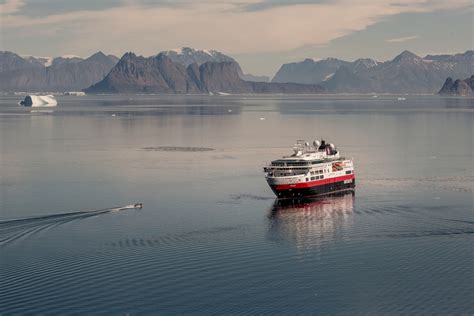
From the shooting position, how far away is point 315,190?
327 ft

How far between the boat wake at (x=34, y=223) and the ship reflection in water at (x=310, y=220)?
64.4 feet

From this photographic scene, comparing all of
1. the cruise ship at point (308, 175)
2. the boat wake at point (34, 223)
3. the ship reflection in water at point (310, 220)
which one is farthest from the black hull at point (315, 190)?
the boat wake at point (34, 223)

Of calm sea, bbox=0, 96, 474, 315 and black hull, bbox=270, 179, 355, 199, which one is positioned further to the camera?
black hull, bbox=270, 179, 355, 199

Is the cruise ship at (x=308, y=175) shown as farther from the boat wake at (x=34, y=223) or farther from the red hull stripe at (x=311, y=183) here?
the boat wake at (x=34, y=223)

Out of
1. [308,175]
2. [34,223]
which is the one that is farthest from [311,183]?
[34,223]

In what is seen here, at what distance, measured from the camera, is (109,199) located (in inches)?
3669

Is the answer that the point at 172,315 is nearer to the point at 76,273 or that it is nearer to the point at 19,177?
the point at 76,273

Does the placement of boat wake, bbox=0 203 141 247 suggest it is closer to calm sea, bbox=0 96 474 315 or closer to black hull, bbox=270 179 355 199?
calm sea, bbox=0 96 474 315

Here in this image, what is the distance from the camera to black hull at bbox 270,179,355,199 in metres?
96.4

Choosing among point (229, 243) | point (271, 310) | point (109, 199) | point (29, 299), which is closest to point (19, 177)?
point (109, 199)

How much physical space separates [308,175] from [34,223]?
126 ft

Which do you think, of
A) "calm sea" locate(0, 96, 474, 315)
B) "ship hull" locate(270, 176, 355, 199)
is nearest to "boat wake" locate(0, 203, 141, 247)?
"calm sea" locate(0, 96, 474, 315)

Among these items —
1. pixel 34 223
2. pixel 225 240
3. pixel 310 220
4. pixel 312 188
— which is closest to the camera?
pixel 225 240

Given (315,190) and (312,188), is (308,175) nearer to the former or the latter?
(312,188)
